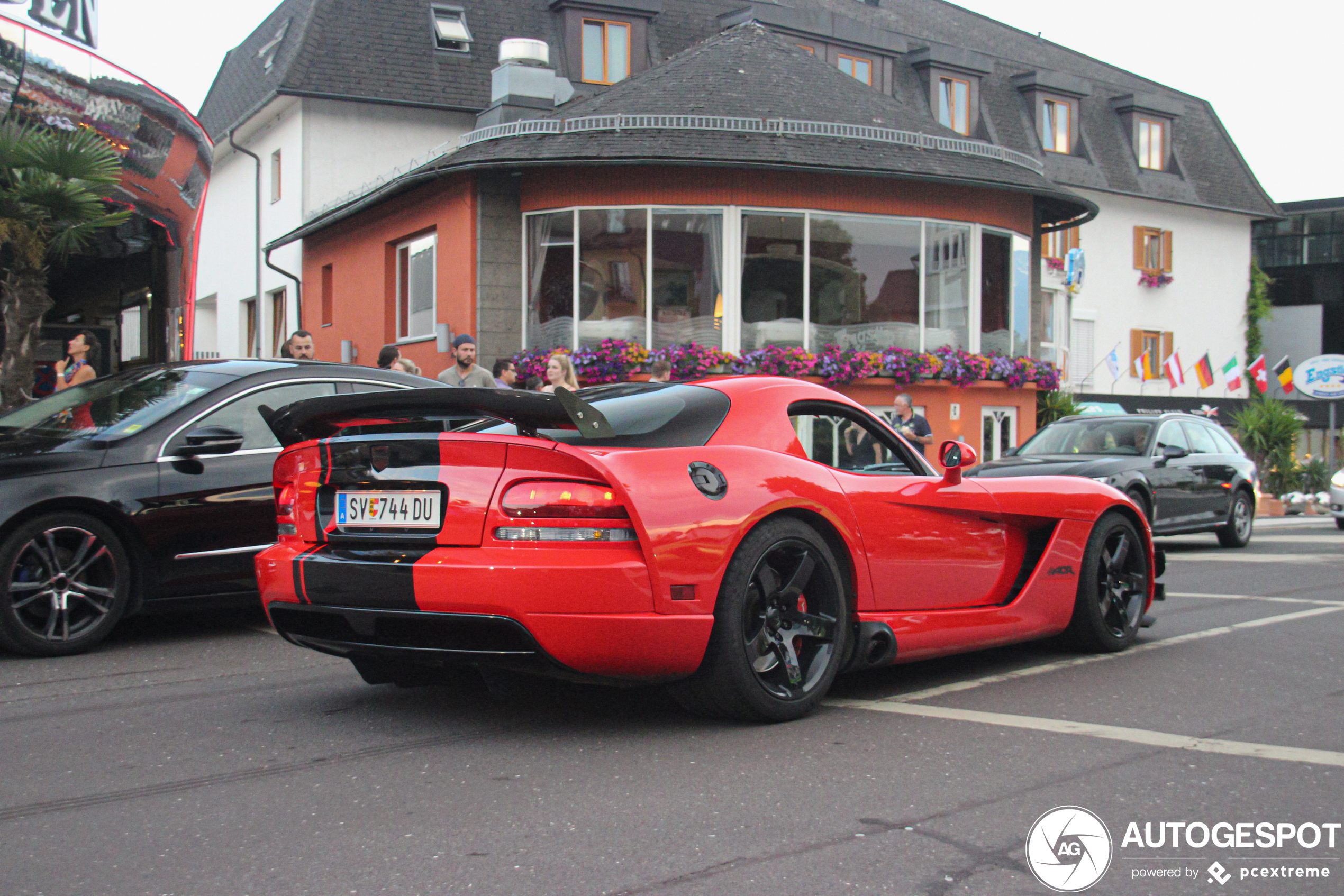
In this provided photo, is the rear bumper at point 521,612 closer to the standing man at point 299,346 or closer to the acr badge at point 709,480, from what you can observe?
the acr badge at point 709,480

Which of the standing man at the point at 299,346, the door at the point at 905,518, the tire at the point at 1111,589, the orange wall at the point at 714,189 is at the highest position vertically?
the orange wall at the point at 714,189

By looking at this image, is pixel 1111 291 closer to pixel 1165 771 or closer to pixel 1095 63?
pixel 1095 63

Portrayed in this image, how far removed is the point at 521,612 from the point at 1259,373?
38.2 meters

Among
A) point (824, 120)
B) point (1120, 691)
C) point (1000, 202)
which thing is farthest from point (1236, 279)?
point (1120, 691)

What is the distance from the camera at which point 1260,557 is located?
1245 cm

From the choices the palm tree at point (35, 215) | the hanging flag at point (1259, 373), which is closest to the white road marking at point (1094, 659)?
the palm tree at point (35, 215)

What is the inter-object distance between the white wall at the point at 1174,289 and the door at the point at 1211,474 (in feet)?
63.1

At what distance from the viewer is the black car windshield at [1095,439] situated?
13.3 meters

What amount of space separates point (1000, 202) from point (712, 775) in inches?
740

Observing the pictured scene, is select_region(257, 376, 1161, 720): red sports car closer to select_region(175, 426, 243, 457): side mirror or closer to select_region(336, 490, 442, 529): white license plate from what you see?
select_region(336, 490, 442, 529): white license plate

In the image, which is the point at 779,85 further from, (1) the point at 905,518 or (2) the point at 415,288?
(1) the point at 905,518

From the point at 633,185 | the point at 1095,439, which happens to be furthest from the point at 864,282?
the point at 1095,439

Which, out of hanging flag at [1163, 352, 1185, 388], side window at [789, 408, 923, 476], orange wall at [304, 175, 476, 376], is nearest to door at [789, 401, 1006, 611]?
side window at [789, 408, 923, 476]

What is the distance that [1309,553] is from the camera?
13.0 meters
